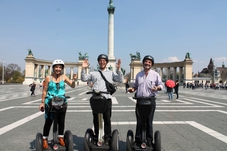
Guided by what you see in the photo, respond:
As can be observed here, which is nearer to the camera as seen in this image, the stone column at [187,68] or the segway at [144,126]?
the segway at [144,126]

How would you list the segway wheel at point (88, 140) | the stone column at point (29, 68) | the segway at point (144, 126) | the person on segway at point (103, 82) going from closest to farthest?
the segway at point (144, 126)
the segway wheel at point (88, 140)
the person on segway at point (103, 82)
the stone column at point (29, 68)

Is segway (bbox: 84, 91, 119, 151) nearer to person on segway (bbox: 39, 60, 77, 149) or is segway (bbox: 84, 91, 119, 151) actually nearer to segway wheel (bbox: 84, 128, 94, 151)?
segway wheel (bbox: 84, 128, 94, 151)

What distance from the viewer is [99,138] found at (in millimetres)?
3963

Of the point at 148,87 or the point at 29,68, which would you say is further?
the point at 29,68

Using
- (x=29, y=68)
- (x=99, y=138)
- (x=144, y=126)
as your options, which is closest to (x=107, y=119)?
(x=99, y=138)

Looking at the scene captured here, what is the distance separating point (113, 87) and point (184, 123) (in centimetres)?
436

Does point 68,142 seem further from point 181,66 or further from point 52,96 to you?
point 181,66

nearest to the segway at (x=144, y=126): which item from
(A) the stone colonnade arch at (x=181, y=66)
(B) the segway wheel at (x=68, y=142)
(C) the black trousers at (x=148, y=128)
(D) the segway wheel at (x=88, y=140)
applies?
(C) the black trousers at (x=148, y=128)

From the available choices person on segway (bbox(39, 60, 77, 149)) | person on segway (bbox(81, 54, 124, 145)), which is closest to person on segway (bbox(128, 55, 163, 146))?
person on segway (bbox(81, 54, 124, 145))

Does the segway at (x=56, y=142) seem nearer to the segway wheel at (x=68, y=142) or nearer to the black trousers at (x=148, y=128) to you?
the segway wheel at (x=68, y=142)

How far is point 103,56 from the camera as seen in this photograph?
4.11 metres

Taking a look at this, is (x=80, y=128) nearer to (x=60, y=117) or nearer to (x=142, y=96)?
(x=60, y=117)

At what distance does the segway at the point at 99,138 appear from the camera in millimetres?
3732

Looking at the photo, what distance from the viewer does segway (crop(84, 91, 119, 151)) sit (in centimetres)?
373
